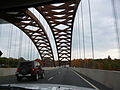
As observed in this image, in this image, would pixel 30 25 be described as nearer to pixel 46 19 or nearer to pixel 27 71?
pixel 46 19

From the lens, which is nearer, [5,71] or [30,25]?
[5,71]

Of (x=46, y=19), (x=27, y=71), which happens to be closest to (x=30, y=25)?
(x=46, y=19)

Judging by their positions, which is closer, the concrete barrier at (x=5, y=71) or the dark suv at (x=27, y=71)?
the dark suv at (x=27, y=71)

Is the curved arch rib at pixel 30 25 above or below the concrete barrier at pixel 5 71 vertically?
above

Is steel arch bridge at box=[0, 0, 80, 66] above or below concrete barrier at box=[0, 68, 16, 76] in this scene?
above

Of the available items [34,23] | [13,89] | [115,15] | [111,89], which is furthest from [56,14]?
[13,89]

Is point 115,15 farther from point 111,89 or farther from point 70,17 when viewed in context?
point 70,17

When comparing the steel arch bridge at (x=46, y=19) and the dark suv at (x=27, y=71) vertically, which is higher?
the steel arch bridge at (x=46, y=19)

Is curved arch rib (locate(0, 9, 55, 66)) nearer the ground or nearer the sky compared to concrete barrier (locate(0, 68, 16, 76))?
nearer the sky

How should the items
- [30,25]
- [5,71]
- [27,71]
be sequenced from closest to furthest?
[27,71], [5,71], [30,25]

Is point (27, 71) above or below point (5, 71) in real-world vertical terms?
above

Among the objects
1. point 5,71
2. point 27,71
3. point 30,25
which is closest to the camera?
point 27,71

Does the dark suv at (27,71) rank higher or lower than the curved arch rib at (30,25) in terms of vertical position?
lower

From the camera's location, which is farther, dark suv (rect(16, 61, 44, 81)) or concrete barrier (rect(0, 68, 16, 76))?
concrete barrier (rect(0, 68, 16, 76))
